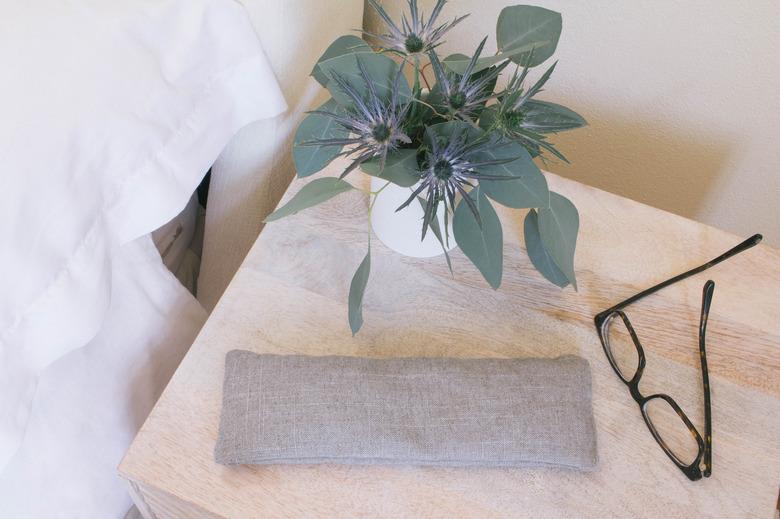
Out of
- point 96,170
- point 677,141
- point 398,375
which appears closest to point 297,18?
point 96,170

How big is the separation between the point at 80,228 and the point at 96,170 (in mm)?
50

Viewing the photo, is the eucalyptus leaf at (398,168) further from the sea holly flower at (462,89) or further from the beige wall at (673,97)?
the beige wall at (673,97)

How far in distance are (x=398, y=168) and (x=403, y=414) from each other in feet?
0.60

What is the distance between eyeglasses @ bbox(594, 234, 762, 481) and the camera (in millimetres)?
437

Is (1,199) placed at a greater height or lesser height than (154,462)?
greater

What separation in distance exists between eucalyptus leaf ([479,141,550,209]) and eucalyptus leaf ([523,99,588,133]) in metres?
0.02

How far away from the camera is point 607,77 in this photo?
2.35 feet

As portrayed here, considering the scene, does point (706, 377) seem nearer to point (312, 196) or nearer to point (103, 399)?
point (312, 196)

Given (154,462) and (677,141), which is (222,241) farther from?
(677,141)

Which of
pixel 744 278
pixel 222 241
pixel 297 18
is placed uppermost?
pixel 297 18

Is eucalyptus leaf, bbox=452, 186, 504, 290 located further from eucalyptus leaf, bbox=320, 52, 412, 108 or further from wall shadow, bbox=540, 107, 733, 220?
wall shadow, bbox=540, 107, 733, 220

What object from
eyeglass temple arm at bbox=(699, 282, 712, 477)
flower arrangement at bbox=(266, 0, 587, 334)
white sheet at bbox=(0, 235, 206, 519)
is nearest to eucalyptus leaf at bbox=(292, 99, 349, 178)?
flower arrangement at bbox=(266, 0, 587, 334)

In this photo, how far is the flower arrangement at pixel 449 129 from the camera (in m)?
0.37

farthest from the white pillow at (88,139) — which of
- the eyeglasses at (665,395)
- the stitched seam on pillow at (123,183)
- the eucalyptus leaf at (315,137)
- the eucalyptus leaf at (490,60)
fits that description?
the eyeglasses at (665,395)
